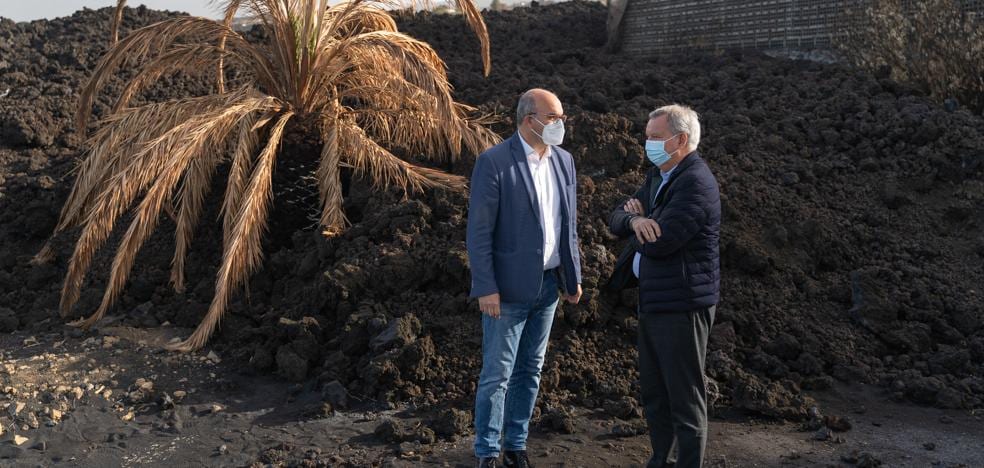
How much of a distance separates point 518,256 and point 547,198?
0.35 meters

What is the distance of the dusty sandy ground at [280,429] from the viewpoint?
4785 millimetres

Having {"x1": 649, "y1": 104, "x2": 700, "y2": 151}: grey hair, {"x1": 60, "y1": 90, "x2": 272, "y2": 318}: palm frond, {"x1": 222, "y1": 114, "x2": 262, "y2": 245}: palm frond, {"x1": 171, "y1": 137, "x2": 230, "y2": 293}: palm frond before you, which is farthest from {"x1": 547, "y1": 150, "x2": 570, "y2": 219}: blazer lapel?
{"x1": 171, "y1": 137, "x2": 230, "y2": 293}: palm frond

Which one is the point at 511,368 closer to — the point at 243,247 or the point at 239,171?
the point at 243,247

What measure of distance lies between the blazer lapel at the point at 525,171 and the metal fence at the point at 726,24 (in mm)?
8308

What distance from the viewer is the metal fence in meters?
11.3

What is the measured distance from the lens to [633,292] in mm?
6160

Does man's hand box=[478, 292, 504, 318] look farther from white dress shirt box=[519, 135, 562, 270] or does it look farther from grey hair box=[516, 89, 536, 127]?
grey hair box=[516, 89, 536, 127]

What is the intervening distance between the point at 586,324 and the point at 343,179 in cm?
271

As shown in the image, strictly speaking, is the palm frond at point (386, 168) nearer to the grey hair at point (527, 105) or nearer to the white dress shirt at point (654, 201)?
the grey hair at point (527, 105)

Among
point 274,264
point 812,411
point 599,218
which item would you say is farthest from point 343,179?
point 812,411

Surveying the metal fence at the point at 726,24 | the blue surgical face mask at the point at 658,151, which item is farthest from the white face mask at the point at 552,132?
the metal fence at the point at 726,24

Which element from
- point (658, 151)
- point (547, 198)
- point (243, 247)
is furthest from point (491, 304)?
point (243, 247)

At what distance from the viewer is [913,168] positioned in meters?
8.41

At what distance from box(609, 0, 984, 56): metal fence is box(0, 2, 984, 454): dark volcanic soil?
1169 millimetres
